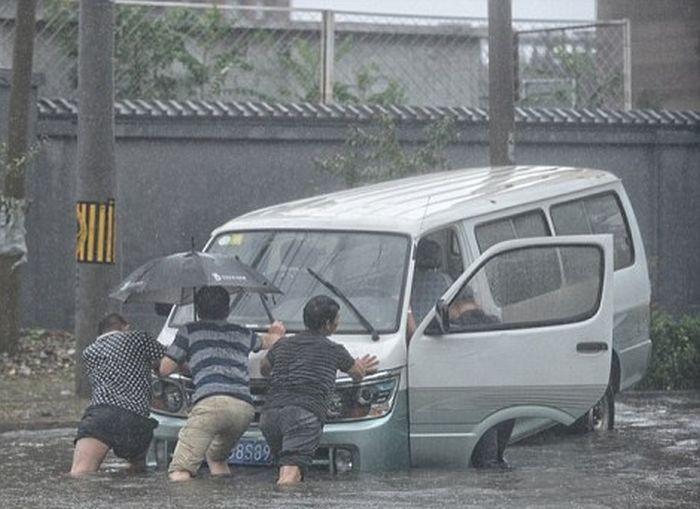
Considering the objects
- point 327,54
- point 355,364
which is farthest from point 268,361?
point 327,54

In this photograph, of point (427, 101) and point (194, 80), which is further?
point (427, 101)

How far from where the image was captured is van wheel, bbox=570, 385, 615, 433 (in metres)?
15.0

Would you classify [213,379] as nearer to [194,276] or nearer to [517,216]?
[194,276]

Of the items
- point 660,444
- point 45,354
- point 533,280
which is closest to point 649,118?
point 45,354

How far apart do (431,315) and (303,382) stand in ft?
3.34

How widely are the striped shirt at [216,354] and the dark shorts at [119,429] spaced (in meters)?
0.51

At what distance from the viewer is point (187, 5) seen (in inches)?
971

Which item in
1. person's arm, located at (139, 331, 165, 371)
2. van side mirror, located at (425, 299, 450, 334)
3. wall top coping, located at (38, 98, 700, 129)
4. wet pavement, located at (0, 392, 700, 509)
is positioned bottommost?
wet pavement, located at (0, 392, 700, 509)

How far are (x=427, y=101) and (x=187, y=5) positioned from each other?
4.68 metres

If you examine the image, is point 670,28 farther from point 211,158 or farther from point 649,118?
point 211,158

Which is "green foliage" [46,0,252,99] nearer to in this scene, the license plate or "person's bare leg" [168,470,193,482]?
the license plate

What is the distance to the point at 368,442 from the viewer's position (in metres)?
11.7

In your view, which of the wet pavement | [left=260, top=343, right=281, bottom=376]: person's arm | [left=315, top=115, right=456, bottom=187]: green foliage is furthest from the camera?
[left=315, top=115, right=456, bottom=187]: green foliage

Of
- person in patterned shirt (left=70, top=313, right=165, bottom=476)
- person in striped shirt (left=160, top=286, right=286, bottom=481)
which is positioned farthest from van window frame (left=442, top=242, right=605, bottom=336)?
person in patterned shirt (left=70, top=313, right=165, bottom=476)
